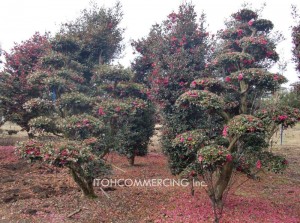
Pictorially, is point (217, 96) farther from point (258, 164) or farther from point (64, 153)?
point (64, 153)

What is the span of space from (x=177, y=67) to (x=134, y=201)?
4.15 metres

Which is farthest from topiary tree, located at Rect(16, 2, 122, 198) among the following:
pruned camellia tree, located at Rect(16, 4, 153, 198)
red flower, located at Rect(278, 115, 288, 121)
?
red flower, located at Rect(278, 115, 288, 121)

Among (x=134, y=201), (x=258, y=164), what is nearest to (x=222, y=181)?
(x=258, y=164)

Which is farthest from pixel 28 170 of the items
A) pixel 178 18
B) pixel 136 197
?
pixel 178 18

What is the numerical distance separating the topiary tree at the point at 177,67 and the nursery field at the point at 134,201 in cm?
163

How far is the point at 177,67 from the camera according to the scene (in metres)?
9.17

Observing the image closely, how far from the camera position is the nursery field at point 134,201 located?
6.80m

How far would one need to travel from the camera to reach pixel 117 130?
10.2 metres

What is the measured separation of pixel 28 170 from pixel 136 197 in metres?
5.27

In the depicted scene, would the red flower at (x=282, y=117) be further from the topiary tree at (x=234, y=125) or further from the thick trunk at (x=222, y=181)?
the thick trunk at (x=222, y=181)

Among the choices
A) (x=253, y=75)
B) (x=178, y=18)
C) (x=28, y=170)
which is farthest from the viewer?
(x=28, y=170)

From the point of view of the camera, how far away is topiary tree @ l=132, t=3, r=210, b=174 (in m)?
9.27

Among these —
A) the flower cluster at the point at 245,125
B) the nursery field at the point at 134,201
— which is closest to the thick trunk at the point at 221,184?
the nursery field at the point at 134,201

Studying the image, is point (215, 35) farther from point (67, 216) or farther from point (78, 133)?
point (67, 216)
